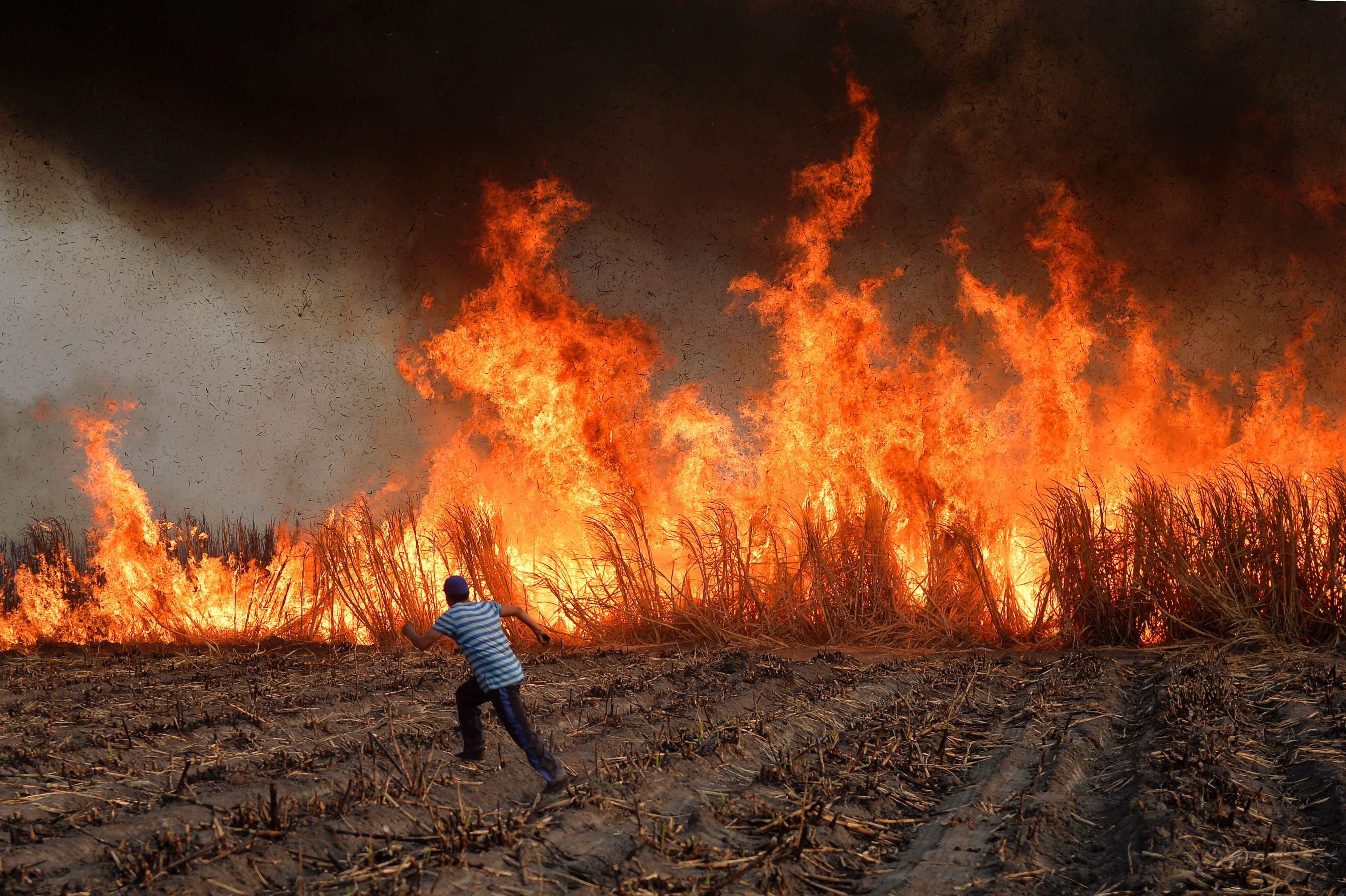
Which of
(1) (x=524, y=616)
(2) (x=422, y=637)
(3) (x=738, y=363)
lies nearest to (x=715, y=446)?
(3) (x=738, y=363)

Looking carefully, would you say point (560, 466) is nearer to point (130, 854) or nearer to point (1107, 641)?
point (1107, 641)

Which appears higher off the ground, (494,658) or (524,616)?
(524,616)

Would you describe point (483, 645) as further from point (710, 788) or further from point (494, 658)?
point (710, 788)

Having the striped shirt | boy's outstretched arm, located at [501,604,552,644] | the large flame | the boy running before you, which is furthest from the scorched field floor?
the large flame

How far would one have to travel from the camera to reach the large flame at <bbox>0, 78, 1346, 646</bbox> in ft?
27.0

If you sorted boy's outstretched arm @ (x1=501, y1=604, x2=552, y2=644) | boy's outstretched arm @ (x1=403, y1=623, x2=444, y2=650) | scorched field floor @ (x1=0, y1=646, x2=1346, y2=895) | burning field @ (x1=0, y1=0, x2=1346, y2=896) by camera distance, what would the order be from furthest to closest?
burning field @ (x1=0, y1=0, x2=1346, y2=896), boy's outstretched arm @ (x1=501, y1=604, x2=552, y2=644), boy's outstretched arm @ (x1=403, y1=623, x2=444, y2=650), scorched field floor @ (x1=0, y1=646, x2=1346, y2=895)

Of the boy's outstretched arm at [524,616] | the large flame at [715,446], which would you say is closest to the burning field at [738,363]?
the large flame at [715,446]

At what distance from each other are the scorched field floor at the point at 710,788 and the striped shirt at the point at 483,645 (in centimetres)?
43

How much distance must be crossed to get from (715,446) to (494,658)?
19.9 ft

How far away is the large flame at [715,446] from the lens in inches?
324

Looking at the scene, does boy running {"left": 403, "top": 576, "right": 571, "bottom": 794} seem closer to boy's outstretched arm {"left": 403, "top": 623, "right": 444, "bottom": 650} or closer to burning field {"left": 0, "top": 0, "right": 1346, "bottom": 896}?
boy's outstretched arm {"left": 403, "top": 623, "right": 444, "bottom": 650}

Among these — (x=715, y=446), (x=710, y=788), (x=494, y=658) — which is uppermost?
(x=715, y=446)

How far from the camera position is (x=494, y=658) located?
3373 mm

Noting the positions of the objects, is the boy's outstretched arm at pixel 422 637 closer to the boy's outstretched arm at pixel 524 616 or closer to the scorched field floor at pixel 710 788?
the boy's outstretched arm at pixel 524 616
